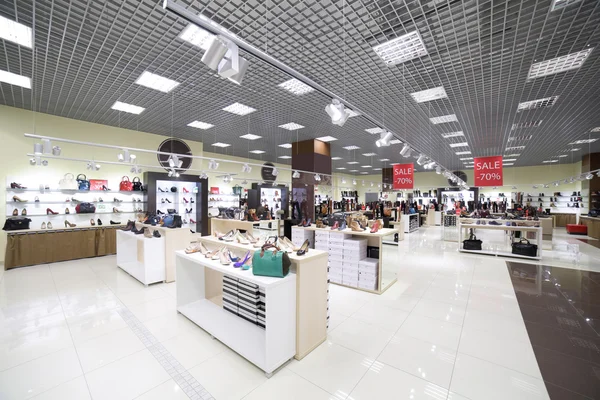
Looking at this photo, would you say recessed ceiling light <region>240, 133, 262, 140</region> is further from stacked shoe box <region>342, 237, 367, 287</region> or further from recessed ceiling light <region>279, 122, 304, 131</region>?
stacked shoe box <region>342, 237, 367, 287</region>

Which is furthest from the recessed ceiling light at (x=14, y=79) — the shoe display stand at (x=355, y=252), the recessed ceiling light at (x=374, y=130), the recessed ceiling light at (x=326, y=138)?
the recessed ceiling light at (x=374, y=130)

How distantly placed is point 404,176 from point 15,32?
12.4m

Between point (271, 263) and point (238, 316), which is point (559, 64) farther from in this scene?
point (238, 316)

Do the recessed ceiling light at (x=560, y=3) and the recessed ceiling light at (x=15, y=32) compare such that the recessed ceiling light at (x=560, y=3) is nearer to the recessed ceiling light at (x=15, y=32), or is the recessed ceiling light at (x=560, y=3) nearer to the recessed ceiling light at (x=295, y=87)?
the recessed ceiling light at (x=295, y=87)

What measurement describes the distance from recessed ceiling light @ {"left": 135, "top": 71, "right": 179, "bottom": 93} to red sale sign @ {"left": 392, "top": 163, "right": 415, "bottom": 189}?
33.0ft

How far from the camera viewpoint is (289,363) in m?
2.59

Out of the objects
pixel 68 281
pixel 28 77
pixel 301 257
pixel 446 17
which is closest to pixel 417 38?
pixel 446 17

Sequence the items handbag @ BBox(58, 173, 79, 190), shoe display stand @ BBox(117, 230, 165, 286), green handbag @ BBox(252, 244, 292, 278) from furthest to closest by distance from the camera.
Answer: handbag @ BBox(58, 173, 79, 190) < shoe display stand @ BBox(117, 230, 165, 286) < green handbag @ BBox(252, 244, 292, 278)

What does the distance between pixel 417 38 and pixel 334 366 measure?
14.6ft

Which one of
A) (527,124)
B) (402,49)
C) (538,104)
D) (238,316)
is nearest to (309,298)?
(238,316)

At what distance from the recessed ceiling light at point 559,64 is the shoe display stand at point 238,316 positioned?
219 inches

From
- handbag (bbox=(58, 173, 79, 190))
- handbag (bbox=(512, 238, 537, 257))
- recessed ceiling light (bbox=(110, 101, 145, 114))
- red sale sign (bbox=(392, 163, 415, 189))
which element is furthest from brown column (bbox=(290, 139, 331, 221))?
handbag (bbox=(58, 173, 79, 190))

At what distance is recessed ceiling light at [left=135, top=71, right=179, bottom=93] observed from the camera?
15.8ft

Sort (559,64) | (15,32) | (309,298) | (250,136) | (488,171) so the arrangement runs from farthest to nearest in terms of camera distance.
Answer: (250,136), (488,171), (559,64), (15,32), (309,298)
